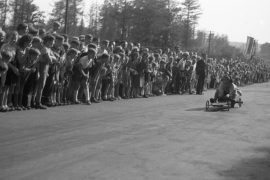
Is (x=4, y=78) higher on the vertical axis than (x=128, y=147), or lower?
higher

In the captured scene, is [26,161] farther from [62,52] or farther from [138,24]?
[138,24]

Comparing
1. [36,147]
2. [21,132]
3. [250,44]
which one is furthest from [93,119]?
[250,44]

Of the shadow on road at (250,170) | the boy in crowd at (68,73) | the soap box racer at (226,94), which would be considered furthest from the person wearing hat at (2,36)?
the soap box racer at (226,94)

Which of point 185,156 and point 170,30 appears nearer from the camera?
point 185,156

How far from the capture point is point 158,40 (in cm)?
6425

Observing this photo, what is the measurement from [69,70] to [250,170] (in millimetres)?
9368

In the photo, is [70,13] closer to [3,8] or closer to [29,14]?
[3,8]

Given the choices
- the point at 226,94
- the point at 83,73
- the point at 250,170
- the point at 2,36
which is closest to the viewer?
the point at 250,170

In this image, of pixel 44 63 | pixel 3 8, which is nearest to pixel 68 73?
pixel 44 63

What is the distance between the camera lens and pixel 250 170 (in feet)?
23.0

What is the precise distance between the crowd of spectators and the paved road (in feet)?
2.82

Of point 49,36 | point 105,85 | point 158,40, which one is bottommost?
point 105,85

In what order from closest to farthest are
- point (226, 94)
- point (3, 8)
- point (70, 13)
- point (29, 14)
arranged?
point (226, 94) → point (29, 14) → point (3, 8) → point (70, 13)

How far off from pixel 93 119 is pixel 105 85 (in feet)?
19.3
